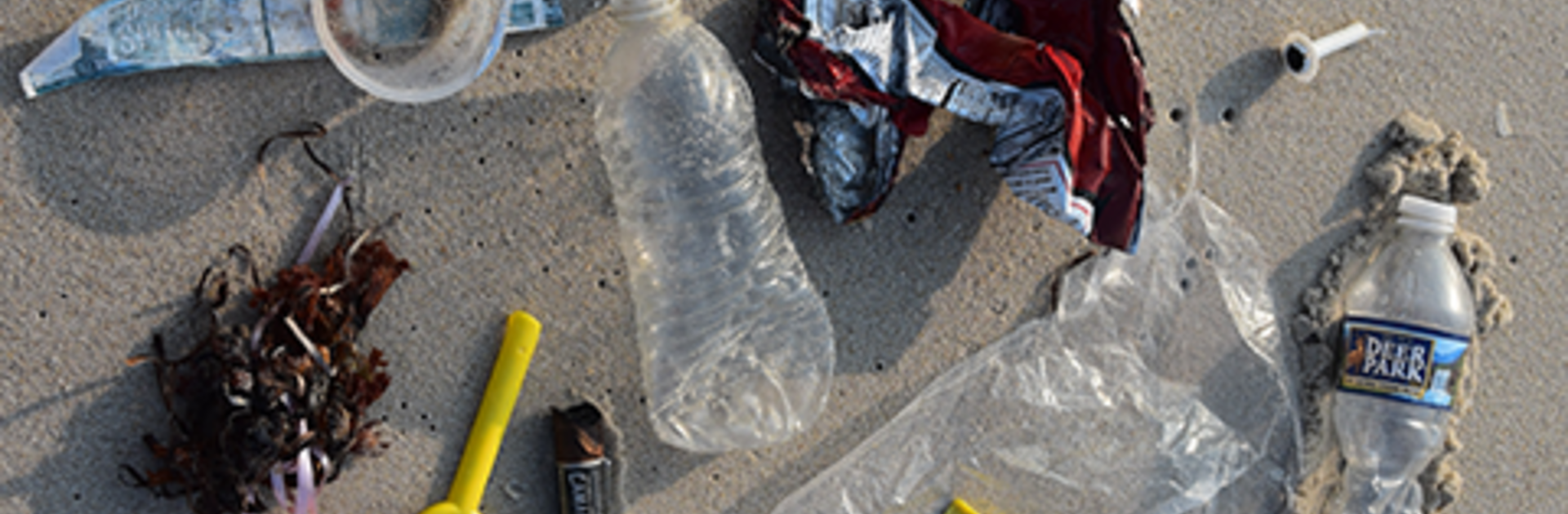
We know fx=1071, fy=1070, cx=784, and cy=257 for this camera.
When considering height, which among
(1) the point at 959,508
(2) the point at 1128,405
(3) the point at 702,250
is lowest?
(1) the point at 959,508

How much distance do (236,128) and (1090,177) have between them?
115cm

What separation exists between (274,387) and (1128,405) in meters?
1.25

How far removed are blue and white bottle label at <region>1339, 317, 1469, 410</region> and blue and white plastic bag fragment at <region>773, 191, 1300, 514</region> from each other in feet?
Result: 0.39

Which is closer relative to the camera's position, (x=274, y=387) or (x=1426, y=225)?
(x=274, y=387)

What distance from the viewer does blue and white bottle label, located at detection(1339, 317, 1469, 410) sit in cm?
164

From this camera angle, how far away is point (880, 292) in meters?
1.62

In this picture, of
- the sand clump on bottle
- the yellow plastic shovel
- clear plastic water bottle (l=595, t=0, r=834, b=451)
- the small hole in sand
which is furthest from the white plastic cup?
the sand clump on bottle

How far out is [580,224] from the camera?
1.51 m

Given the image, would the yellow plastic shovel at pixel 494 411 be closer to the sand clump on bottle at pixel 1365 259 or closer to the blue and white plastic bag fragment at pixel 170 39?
the blue and white plastic bag fragment at pixel 170 39

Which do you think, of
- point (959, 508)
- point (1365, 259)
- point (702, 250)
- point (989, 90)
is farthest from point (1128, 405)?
point (702, 250)

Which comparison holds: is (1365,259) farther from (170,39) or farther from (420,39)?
(170,39)

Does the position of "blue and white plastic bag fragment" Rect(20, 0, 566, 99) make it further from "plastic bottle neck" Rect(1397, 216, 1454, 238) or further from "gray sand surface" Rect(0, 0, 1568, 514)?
"plastic bottle neck" Rect(1397, 216, 1454, 238)

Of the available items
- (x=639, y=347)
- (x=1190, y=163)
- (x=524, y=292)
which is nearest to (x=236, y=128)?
(x=524, y=292)

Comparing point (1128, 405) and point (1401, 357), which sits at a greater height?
point (1401, 357)
